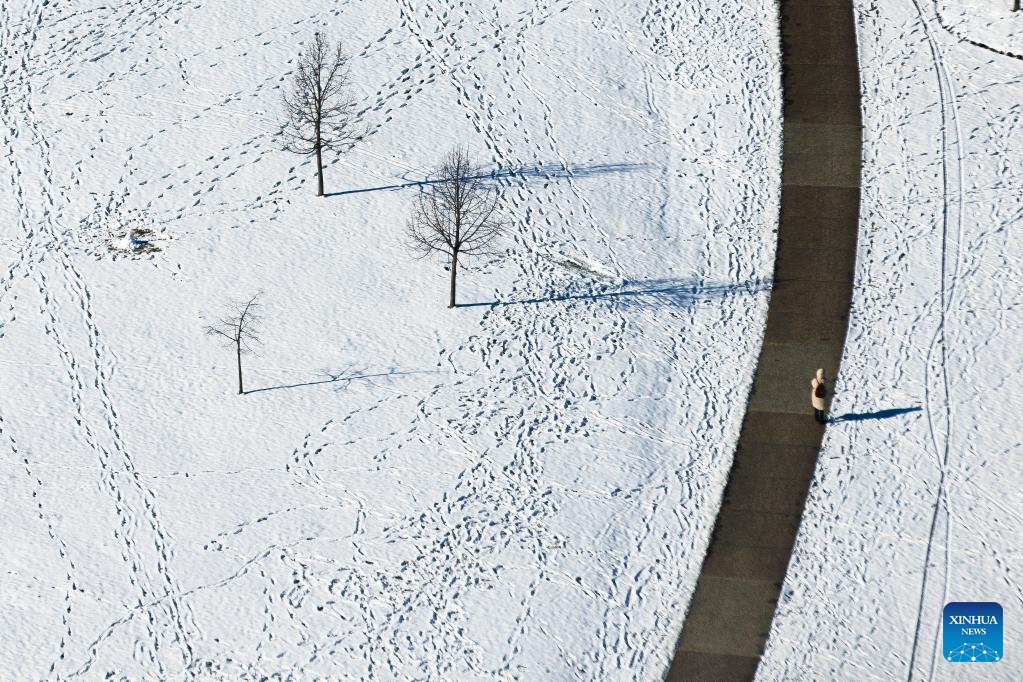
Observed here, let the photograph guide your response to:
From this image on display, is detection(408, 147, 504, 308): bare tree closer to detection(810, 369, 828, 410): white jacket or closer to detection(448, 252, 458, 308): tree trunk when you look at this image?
detection(448, 252, 458, 308): tree trunk

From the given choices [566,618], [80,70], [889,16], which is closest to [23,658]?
[566,618]

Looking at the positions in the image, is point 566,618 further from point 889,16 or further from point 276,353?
point 889,16

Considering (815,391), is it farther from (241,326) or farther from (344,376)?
(241,326)

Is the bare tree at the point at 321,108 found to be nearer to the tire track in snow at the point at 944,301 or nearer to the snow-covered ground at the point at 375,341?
the snow-covered ground at the point at 375,341

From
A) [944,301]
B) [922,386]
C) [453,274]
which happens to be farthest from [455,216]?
[944,301]

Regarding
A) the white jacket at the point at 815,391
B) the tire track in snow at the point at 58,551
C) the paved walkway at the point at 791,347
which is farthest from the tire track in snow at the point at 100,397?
the white jacket at the point at 815,391

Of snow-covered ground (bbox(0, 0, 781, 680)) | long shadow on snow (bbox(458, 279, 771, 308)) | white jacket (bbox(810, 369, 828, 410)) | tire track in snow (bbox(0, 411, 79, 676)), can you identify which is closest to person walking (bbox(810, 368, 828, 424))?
white jacket (bbox(810, 369, 828, 410))
